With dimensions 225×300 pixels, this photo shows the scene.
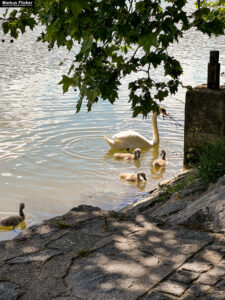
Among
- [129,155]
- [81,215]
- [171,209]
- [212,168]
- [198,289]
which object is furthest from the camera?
[129,155]

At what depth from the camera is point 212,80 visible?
32.8ft

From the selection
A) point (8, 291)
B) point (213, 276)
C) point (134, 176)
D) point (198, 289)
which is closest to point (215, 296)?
point (198, 289)

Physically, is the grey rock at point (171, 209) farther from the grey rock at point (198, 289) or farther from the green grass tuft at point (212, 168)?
the grey rock at point (198, 289)

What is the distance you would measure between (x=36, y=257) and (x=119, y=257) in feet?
2.67

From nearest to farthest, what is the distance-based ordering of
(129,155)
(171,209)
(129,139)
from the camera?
1. (171,209)
2. (129,155)
3. (129,139)

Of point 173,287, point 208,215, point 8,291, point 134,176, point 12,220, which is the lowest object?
point 12,220

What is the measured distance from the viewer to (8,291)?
13.6 ft

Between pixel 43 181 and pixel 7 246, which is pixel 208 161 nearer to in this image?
pixel 7 246

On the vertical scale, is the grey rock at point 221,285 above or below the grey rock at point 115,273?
above

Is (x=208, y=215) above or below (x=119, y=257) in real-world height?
above

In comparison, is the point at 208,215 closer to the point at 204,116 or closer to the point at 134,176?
the point at 204,116

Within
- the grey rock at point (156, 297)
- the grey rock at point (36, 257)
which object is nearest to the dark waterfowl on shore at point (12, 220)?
the grey rock at point (36, 257)

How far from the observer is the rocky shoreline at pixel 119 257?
13.3 ft

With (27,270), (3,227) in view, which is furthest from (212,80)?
(27,270)
